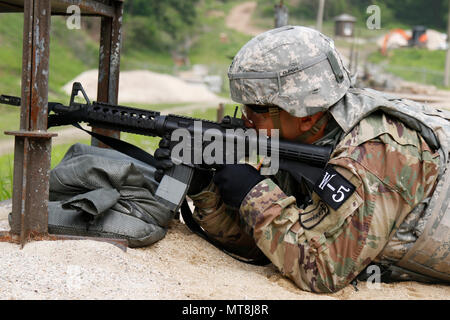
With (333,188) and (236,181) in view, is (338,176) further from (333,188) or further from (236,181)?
(236,181)

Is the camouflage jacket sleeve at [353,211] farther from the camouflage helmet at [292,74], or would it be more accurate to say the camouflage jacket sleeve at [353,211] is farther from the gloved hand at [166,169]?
the gloved hand at [166,169]

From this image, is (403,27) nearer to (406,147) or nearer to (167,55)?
(167,55)

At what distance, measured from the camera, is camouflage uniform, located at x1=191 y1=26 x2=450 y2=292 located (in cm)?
246

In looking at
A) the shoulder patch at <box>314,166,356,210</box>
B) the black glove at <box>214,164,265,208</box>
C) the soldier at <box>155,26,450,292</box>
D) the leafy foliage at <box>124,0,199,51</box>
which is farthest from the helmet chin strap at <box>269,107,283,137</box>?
the leafy foliage at <box>124,0,199,51</box>

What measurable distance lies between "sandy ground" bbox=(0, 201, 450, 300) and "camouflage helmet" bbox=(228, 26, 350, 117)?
879mm

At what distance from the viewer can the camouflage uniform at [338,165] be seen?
8.05 ft

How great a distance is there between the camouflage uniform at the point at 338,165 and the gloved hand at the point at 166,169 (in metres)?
0.36

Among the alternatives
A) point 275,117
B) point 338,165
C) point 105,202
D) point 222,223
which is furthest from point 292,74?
point 105,202

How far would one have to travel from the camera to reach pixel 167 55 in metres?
32.5

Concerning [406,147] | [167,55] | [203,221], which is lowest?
[203,221]

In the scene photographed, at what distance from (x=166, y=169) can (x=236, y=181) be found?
0.43 meters

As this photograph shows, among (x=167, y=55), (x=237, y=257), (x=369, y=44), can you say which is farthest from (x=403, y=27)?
(x=237, y=257)

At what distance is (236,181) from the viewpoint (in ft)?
8.73
